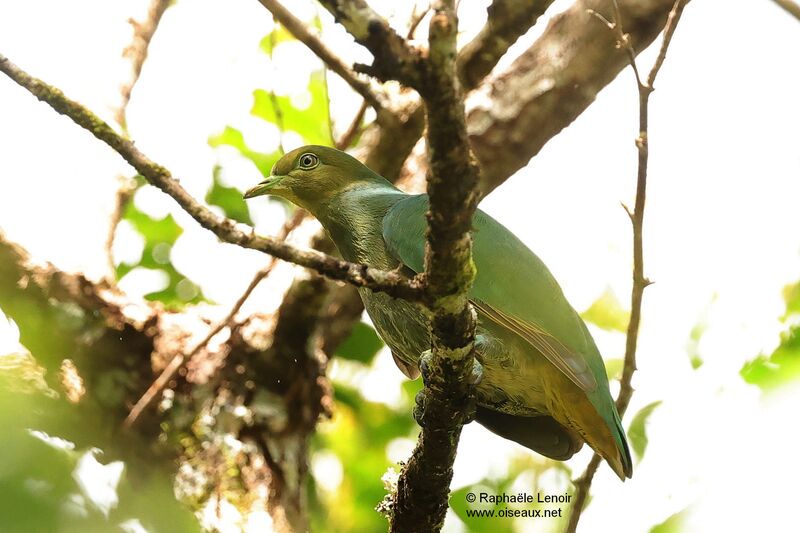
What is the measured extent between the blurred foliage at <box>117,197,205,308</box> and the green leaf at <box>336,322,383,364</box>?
1.00 metres

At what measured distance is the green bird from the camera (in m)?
3.15

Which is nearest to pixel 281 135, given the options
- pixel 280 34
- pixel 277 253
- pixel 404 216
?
pixel 280 34

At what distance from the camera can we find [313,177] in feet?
13.2

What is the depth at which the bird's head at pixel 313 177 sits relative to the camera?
397 centimetres

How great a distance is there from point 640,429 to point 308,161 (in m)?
2.13

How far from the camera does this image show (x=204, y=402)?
429 cm

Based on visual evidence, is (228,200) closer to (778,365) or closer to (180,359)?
(180,359)

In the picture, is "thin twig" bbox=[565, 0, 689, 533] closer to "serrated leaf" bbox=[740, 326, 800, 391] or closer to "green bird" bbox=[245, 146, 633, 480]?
"green bird" bbox=[245, 146, 633, 480]

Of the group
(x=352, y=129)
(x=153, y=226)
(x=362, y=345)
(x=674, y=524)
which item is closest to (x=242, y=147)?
(x=153, y=226)

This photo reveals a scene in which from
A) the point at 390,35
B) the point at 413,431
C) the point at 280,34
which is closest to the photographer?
the point at 390,35

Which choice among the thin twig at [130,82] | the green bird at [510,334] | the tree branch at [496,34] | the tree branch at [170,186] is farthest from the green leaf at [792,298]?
the thin twig at [130,82]

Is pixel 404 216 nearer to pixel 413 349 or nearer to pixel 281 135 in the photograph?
pixel 413 349

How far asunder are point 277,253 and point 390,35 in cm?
60

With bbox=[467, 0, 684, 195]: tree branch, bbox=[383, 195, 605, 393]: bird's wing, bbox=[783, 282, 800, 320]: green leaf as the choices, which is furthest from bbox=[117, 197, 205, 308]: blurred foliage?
bbox=[783, 282, 800, 320]: green leaf
